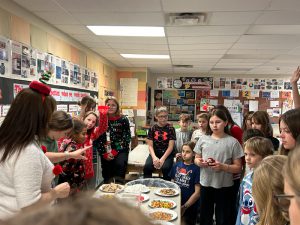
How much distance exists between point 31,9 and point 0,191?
2207 millimetres

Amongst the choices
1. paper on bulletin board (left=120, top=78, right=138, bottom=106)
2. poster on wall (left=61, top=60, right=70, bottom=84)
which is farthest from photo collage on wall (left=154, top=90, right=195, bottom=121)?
poster on wall (left=61, top=60, right=70, bottom=84)

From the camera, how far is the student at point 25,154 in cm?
117

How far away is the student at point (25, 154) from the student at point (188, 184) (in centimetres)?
163

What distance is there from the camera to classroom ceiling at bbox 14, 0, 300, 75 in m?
2.58

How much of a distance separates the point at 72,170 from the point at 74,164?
5 cm

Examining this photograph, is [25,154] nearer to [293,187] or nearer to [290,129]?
[293,187]

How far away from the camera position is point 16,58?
2.69 meters

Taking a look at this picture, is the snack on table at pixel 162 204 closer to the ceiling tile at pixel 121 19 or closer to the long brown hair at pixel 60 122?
the long brown hair at pixel 60 122

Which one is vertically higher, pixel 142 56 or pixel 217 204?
pixel 142 56


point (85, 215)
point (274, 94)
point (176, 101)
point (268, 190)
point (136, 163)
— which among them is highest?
point (274, 94)

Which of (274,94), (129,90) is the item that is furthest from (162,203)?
(274,94)

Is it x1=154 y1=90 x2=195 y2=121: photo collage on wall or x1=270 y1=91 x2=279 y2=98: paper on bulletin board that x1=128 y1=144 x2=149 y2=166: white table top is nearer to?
x1=154 y1=90 x2=195 y2=121: photo collage on wall

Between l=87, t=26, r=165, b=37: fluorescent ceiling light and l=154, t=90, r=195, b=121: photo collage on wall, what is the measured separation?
14.4ft

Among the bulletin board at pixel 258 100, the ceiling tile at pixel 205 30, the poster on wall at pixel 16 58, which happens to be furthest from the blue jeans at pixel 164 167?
the bulletin board at pixel 258 100
